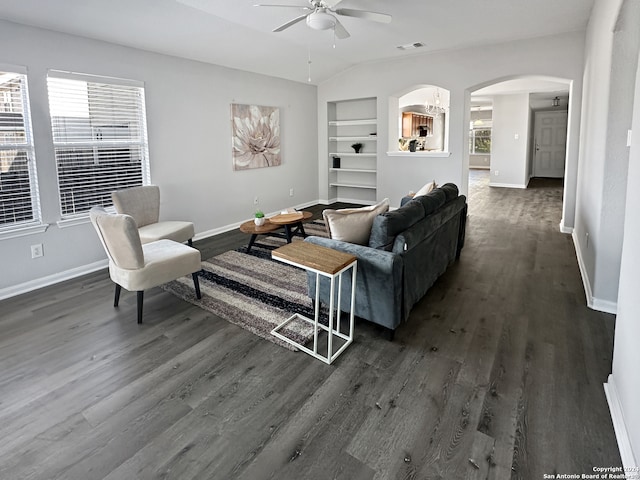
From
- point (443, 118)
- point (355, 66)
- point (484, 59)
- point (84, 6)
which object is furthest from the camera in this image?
point (443, 118)

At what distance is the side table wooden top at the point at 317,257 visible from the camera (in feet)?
8.13

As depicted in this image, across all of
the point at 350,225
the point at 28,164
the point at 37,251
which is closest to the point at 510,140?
the point at 350,225

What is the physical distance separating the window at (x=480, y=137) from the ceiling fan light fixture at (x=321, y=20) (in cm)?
1309

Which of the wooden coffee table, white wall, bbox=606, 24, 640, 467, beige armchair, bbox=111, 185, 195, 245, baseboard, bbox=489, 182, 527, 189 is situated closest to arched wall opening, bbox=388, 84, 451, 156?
baseboard, bbox=489, 182, 527, 189

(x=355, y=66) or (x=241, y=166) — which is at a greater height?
(x=355, y=66)

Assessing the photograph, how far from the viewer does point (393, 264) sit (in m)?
2.67

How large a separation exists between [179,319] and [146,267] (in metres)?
0.49

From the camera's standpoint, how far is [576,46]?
5.36m

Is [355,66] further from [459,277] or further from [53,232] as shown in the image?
[53,232]

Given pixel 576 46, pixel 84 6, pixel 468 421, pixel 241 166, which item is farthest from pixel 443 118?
pixel 468 421

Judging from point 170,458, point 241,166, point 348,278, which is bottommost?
point 170,458

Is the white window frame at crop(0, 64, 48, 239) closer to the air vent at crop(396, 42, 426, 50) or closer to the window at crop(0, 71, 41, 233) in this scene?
the window at crop(0, 71, 41, 233)

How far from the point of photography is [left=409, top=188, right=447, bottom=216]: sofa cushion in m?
3.36

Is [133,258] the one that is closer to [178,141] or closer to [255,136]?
[178,141]
